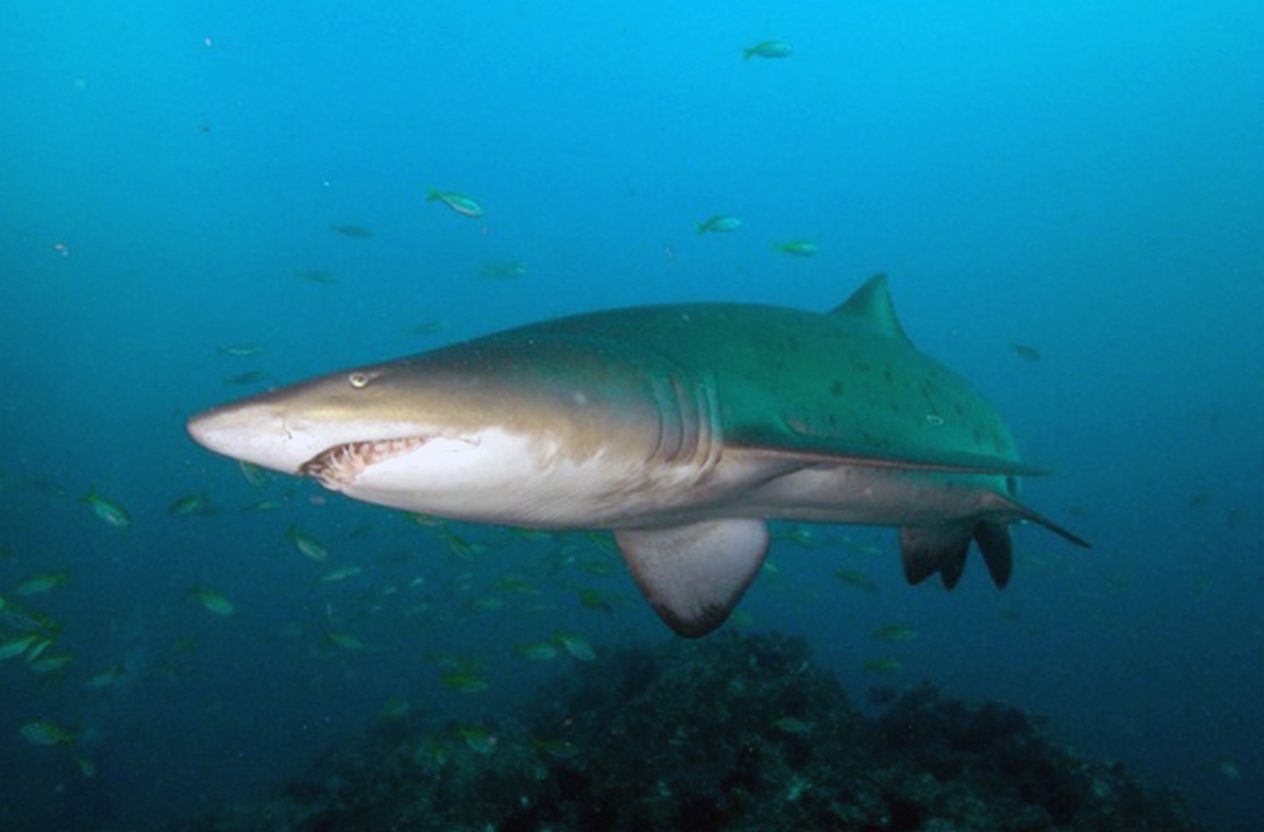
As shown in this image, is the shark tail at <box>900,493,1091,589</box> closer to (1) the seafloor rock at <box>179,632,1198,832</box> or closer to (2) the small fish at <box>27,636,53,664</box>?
(1) the seafloor rock at <box>179,632,1198,832</box>

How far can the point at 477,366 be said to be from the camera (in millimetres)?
2254

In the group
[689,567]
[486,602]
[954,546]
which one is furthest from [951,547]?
[486,602]

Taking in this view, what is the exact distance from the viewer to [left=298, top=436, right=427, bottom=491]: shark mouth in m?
2.05

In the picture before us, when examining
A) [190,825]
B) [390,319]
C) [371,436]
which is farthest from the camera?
[390,319]

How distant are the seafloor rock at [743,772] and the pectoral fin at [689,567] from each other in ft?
4.80

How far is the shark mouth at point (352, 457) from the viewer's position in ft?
6.72

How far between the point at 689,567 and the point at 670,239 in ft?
352

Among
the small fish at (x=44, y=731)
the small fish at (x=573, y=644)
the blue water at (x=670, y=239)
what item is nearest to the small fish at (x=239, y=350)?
the small fish at (x=44, y=731)

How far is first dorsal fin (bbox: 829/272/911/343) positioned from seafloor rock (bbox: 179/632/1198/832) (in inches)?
113

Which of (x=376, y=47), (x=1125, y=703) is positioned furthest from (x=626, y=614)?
(x=376, y=47)

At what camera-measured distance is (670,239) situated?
10781cm

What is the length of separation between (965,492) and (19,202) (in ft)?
357

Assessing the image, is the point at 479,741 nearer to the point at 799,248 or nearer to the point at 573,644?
the point at 573,644

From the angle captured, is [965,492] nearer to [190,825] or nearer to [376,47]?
[190,825]
